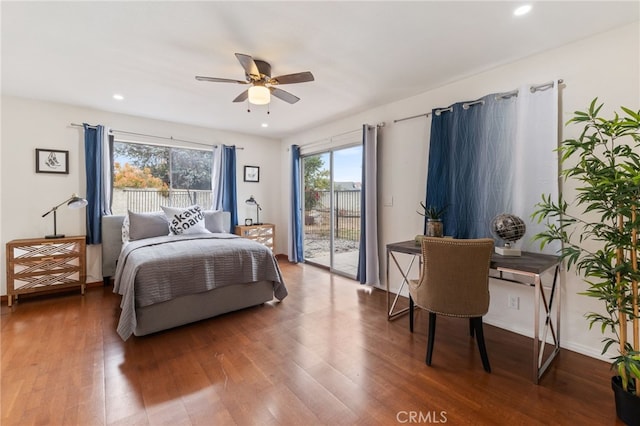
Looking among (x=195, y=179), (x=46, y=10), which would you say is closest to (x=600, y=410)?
(x=46, y=10)

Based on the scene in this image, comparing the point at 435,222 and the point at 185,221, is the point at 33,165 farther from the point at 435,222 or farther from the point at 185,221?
the point at 435,222

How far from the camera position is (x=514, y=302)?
8.51 feet

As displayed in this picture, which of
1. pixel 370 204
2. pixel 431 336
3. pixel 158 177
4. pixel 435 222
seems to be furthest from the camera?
pixel 158 177

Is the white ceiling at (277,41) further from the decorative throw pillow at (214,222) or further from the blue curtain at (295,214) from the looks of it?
the blue curtain at (295,214)

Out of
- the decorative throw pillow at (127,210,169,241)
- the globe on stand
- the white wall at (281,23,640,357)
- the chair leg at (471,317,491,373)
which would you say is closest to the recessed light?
the white wall at (281,23,640,357)

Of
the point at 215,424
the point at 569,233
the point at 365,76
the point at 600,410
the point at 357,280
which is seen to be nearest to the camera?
the point at 215,424

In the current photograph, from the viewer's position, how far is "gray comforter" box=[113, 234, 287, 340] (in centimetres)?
239

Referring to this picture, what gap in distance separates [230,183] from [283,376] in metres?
3.76

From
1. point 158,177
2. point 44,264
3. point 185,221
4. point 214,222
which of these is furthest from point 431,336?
point 158,177

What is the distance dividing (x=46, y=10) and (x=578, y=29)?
12.3 ft

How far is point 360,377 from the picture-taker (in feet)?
6.31

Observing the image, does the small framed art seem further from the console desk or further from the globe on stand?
the globe on stand

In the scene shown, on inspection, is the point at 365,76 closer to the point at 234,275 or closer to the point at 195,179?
the point at 234,275

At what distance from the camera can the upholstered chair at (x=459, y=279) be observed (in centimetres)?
193
